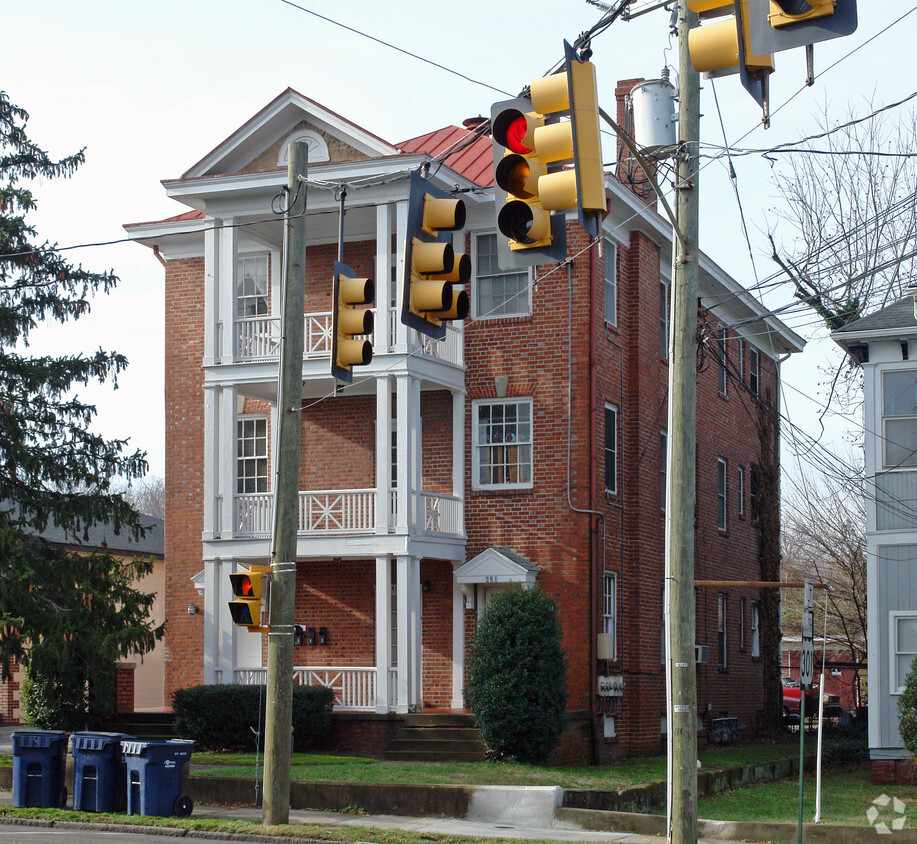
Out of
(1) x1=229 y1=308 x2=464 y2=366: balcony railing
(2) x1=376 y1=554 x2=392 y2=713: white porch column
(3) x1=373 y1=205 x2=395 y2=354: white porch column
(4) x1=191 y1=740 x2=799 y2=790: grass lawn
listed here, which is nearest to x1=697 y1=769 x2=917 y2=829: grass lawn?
(4) x1=191 y1=740 x2=799 y2=790: grass lawn

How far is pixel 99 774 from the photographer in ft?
52.1

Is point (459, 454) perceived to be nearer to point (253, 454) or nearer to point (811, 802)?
point (253, 454)

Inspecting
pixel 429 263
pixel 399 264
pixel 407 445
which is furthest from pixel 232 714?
pixel 429 263

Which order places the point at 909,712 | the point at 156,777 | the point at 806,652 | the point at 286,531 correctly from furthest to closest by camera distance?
the point at 909,712 < the point at 156,777 < the point at 286,531 < the point at 806,652

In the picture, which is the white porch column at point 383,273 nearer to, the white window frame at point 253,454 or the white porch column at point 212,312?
the white porch column at point 212,312

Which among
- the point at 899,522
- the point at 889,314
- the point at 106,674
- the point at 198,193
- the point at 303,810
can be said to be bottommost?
the point at 303,810

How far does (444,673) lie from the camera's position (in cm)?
2430

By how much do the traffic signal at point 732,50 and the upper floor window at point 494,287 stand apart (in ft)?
56.0

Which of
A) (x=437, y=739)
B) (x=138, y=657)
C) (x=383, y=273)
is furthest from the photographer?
(x=138, y=657)

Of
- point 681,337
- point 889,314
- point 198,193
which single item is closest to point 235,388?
point 198,193

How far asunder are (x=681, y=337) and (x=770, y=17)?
18.7ft

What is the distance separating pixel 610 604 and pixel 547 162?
17287 millimetres

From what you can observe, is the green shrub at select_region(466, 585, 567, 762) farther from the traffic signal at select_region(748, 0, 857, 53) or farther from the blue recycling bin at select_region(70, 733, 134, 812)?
the traffic signal at select_region(748, 0, 857, 53)

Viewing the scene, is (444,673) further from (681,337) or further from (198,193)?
(681,337)
